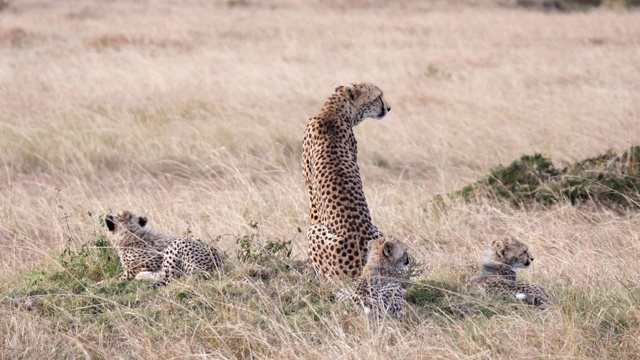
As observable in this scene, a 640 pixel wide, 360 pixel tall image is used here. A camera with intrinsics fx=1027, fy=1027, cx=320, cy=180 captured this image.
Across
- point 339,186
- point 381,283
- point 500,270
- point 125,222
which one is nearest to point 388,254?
point 381,283

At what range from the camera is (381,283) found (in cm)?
435

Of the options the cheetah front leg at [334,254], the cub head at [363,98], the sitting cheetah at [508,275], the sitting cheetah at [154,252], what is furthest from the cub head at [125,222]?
the sitting cheetah at [508,275]

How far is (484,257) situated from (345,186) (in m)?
0.80

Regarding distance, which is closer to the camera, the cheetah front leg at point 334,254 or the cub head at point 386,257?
the cub head at point 386,257

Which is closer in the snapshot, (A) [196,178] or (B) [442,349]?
(B) [442,349]

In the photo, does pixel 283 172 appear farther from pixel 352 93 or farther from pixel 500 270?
pixel 500 270

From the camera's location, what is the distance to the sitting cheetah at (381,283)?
4188 mm

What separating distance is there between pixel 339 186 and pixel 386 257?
2.03ft

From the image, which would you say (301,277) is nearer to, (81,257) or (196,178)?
(81,257)

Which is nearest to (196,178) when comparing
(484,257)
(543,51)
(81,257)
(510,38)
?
(81,257)

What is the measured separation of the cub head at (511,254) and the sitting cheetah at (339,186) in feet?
2.03

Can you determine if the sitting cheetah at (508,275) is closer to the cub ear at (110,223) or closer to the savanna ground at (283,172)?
the savanna ground at (283,172)

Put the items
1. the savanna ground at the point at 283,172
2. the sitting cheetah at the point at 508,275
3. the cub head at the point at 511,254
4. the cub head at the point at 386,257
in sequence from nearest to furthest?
the savanna ground at the point at 283,172, the cub head at the point at 386,257, the sitting cheetah at the point at 508,275, the cub head at the point at 511,254

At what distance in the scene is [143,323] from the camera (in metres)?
4.23
